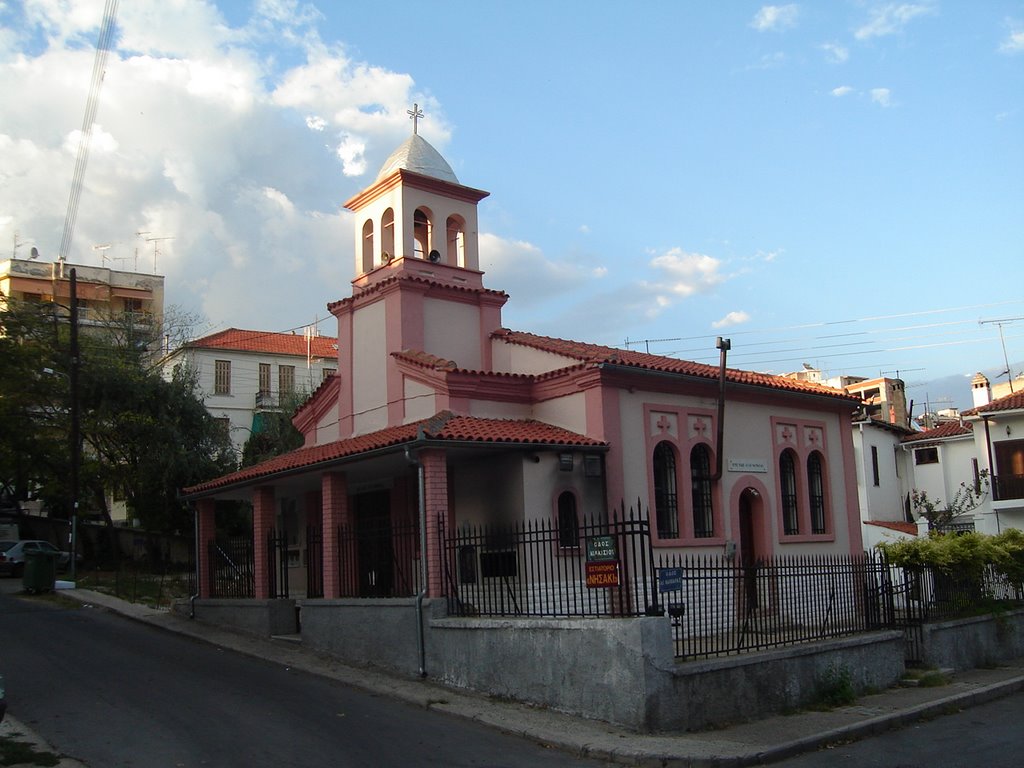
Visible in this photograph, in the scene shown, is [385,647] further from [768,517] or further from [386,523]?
[768,517]

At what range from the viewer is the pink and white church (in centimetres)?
1522

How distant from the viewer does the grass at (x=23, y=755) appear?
8.32 metres

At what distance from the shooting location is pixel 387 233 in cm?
1947

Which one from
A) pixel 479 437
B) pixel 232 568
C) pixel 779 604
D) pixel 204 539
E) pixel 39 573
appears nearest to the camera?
pixel 779 604

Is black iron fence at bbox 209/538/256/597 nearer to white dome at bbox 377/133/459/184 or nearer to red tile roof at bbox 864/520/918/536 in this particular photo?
white dome at bbox 377/133/459/184

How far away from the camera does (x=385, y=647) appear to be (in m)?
13.9

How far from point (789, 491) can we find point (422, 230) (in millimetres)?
9145

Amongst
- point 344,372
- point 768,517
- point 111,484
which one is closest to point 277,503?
point 344,372

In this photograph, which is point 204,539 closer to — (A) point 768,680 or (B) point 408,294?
(B) point 408,294

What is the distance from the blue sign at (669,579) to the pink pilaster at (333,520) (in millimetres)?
6460

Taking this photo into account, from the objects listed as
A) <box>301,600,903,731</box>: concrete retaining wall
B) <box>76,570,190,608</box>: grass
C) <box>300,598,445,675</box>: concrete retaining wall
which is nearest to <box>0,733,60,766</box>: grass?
<box>301,600,903,731</box>: concrete retaining wall

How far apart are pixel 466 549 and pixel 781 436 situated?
871 centimetres

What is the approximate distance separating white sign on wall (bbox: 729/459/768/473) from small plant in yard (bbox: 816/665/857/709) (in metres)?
6.10

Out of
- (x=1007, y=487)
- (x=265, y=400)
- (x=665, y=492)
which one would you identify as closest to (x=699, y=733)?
(x=665, y=492)
